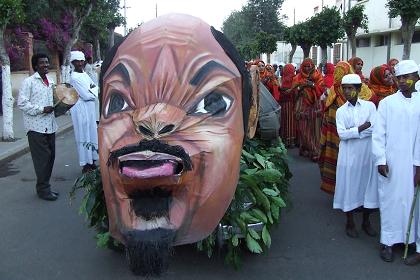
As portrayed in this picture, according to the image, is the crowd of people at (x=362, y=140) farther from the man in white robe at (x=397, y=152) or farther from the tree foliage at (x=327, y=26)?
the tree foliage at (x=327, y=26)

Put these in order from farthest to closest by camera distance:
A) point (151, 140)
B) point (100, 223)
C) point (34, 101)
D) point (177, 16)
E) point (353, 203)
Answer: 1. point (34, 101)
2. point (353, 203)
3. point (100, 223)
4. point (177, 16)
5. point (151, 140)

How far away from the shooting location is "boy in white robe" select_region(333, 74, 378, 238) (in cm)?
466

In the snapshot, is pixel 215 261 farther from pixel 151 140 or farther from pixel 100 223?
pixel 151 140

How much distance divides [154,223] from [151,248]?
144 millimetres

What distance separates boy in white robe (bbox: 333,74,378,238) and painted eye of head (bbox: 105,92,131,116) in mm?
2347

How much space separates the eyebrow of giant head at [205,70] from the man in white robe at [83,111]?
4228mm

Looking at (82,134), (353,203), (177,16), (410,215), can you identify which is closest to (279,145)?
(353,203)

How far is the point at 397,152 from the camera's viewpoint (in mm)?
4035

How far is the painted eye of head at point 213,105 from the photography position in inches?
124

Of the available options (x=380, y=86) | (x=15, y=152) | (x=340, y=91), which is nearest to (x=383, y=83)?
(x=380, y=86)

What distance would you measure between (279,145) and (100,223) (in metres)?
2.12

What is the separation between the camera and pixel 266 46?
33.4 m

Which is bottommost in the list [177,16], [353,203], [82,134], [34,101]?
[353,203]

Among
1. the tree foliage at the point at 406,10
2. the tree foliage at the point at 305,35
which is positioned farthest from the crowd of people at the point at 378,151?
the tree foliage at the point at 305,35
